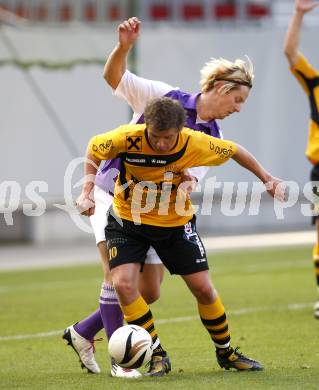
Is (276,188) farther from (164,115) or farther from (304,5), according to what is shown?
(304,5)

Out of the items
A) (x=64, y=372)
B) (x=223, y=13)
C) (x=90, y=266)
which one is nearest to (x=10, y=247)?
(x=90, y=266)

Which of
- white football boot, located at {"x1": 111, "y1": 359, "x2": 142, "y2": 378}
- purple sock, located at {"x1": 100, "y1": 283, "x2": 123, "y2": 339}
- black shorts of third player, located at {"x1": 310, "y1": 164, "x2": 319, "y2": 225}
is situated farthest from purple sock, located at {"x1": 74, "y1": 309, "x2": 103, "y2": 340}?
black shorts of third player, located at {"x1": 310, "y1": 164, "x2": 319, "y2": 225}

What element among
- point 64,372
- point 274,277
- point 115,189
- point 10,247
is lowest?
point 10,247

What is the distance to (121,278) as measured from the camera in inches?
260

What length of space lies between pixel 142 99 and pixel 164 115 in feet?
2.79

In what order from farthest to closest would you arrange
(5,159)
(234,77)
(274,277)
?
(5,159), (274,277), (234,77)

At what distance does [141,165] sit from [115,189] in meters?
0.38

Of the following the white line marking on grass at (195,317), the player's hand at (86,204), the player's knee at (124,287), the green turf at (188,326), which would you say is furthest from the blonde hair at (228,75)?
the white line marking on grass at (195,317)

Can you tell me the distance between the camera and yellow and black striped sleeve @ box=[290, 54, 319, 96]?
9.72m

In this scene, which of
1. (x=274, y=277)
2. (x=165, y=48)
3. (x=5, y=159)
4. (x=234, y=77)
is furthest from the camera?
(x=165, y=48)

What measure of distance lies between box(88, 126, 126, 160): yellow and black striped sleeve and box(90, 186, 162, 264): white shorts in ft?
2.02

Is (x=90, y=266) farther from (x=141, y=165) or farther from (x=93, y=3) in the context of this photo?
(x=141, y=165)

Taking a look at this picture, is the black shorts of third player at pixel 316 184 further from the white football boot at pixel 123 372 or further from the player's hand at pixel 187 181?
the white football boot at pixel 123 372

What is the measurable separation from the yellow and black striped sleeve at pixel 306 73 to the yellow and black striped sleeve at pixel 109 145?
3519 mm
